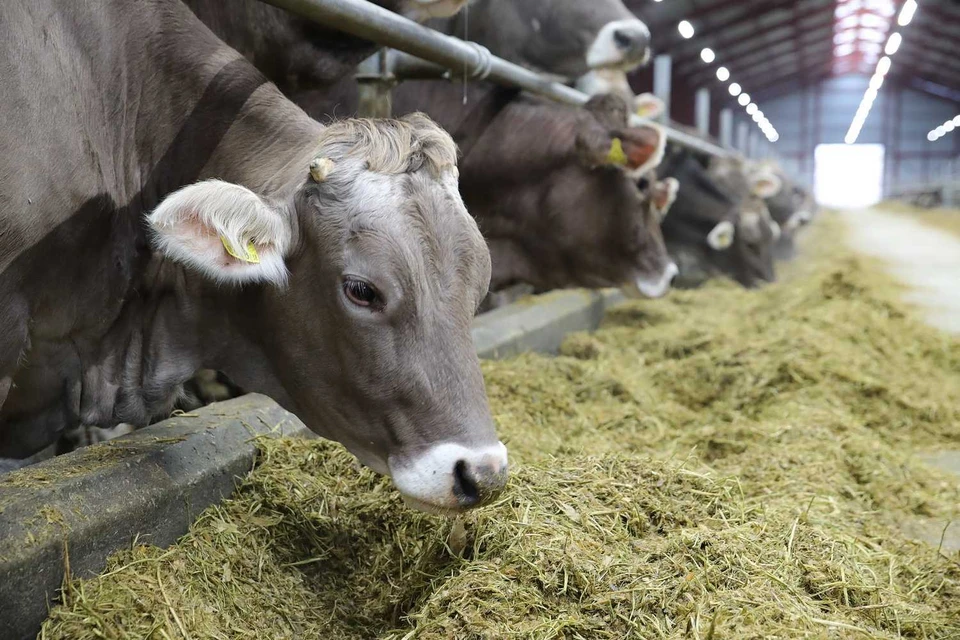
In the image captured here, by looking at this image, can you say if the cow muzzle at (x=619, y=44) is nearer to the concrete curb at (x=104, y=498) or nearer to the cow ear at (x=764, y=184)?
the concrete curb at (x=104, y=498)

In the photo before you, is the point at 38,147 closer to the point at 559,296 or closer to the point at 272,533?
the point at 272,533

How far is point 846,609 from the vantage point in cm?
230

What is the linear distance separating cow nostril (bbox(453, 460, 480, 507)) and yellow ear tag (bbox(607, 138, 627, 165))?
3.71 metres

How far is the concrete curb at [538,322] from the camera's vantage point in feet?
17.9

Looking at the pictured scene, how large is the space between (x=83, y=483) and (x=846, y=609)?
2.02 m

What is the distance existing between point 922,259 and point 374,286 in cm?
1391

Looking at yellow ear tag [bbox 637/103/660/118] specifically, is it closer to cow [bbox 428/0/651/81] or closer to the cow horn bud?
cow [bbox 428/0/651/81]

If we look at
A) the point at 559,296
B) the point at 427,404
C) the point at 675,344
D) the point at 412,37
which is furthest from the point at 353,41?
the point at 559,296

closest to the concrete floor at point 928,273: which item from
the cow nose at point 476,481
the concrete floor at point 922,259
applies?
the concrete floor at point 922,259

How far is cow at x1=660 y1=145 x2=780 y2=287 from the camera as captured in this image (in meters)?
11.0

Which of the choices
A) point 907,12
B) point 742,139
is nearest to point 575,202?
point 907,12

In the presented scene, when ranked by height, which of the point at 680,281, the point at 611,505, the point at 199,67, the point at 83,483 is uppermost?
the point at 199,67

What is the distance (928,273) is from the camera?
39.2ft

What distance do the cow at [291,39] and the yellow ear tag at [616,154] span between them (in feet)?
5.94
